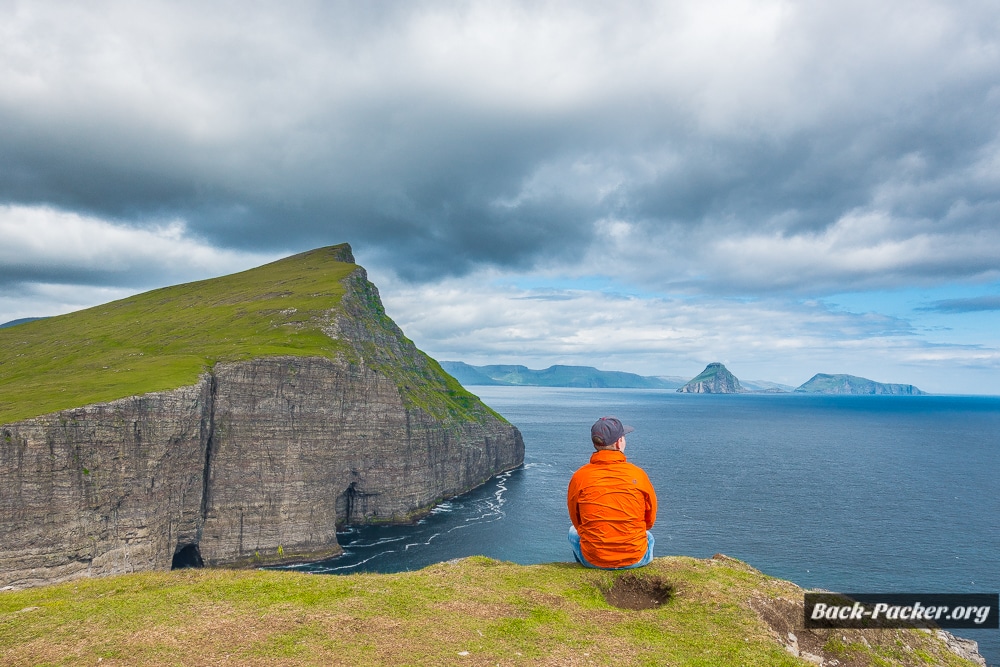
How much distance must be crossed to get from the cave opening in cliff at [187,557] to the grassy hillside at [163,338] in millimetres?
23676

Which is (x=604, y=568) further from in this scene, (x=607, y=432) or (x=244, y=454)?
(x=244, y=454)

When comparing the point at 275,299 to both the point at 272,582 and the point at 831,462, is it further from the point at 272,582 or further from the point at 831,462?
the point at 831,462

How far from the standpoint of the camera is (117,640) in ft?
40.5

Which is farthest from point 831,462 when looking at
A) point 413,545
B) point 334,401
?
point 334,401

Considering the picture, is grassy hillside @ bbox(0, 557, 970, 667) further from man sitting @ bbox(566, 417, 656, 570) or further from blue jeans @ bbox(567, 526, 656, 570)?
man sitting @ bbox(566, 417, 656, 570)

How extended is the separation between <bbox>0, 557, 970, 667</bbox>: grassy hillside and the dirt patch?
0.14ft

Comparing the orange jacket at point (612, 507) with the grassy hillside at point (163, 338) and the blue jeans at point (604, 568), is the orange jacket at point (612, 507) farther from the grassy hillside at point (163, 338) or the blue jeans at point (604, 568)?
the grassy hillside at point (163, 338)

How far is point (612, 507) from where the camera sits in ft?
49.9

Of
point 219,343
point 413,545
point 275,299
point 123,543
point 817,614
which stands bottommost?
point 413,545

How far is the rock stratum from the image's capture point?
57062 mm

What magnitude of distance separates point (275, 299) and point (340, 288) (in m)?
15.2

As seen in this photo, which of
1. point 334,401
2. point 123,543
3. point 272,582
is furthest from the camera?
point 334,401

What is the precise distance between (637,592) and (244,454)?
74.8 metres

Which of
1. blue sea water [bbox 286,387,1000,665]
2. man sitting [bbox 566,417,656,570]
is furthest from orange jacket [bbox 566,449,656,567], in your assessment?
blue sea water [bbox 286,387,1000,665]
